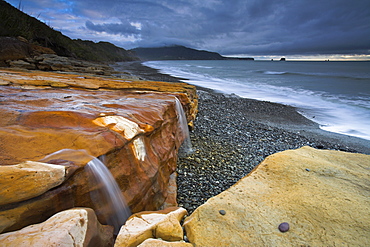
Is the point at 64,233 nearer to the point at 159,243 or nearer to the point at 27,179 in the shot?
the point at 27,179

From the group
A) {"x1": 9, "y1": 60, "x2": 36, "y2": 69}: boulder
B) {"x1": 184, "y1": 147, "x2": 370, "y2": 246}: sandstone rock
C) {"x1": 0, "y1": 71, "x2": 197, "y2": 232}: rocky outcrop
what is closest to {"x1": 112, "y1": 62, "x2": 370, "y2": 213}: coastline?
{"x1": 0, "y1": 71, "x2": 197, "y2": 232}: rocky outcrop

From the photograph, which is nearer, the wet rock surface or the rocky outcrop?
the rocky outcrop

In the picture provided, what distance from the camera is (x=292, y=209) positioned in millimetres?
2688

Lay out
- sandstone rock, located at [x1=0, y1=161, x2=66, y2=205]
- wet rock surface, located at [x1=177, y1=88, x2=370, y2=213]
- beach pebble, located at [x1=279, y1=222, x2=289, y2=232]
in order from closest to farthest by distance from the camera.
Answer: sandstone rock, located at [x1=0, y1=161, x2=66, y2=205] < beach pebble, located at [x1=279, y1=222, x2=289, y2=232] < wet rock surface, located at [x1=177, y1=88, x2=370, y2=213]

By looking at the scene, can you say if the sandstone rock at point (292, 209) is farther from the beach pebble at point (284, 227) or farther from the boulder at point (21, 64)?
the boulder at point (21, 64)

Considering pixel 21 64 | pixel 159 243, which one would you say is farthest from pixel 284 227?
pixel 21 64

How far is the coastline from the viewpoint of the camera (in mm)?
4905

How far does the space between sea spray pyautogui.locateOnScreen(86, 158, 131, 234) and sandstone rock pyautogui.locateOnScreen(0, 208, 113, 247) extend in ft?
1.29

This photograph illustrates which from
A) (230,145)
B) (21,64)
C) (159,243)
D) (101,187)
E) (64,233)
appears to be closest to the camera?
(64,233)

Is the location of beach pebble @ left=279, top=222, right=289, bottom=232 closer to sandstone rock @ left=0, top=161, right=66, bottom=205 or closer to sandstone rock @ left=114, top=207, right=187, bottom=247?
sandstone rock @ left=114, top=207, right=187, bottom=247

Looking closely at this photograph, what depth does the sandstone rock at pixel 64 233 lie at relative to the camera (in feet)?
5.73

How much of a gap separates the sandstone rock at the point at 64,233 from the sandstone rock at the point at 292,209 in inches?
42.2

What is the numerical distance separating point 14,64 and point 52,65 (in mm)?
2207

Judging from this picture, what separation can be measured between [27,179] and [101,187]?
2.81 feet
